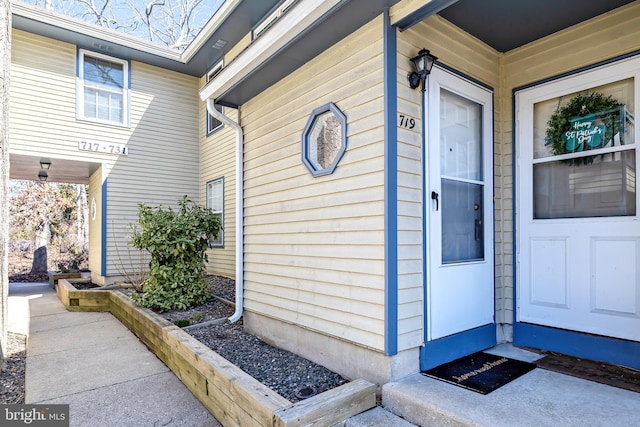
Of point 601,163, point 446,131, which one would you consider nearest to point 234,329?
point 446,131

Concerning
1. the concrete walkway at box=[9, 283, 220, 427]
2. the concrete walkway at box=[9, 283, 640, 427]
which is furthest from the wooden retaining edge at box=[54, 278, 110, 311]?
the concrete walkway at box=[9, 283, 640, 427]

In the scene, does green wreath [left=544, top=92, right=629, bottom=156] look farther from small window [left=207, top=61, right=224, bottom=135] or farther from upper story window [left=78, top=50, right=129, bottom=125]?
upper story window [left=78, top=50, right=129, bottom=125]

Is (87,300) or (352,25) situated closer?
(352,25)

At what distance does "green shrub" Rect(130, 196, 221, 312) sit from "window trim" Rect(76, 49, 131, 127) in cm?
369

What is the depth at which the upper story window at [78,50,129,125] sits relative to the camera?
24.6 feet

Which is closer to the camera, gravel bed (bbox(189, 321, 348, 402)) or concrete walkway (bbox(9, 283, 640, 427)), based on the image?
concrete walkway (bbox(9, 283, 640, 427))

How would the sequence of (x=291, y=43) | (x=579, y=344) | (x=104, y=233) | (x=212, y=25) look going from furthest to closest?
(x=104, y=233), (x=212, y=25), (x=291, y=43), (x=579, y=344)

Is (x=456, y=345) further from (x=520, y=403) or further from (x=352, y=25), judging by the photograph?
(x=352, y=25)

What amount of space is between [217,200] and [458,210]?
21.0ft

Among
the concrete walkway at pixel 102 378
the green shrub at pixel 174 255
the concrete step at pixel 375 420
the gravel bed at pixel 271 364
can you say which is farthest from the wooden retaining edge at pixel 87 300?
the concrete step at pixel 375 420

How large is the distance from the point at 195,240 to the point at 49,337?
2.00 m

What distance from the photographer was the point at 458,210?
280 cm

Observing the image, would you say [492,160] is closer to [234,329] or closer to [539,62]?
[539,62]

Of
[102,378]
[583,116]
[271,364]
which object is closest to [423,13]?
[583,116]
